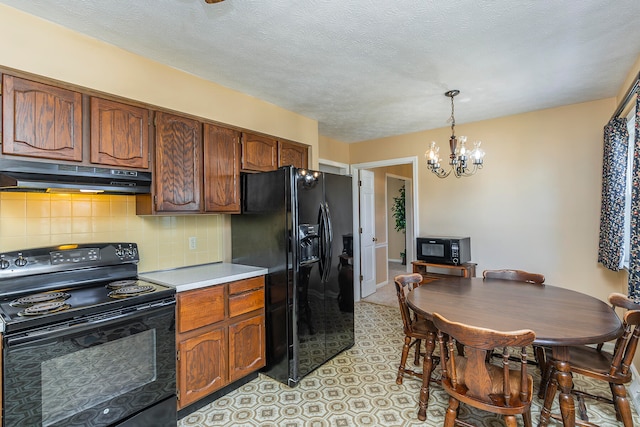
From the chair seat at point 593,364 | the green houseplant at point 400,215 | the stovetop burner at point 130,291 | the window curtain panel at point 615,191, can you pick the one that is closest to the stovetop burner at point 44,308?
the stovetop burner at point 130,291

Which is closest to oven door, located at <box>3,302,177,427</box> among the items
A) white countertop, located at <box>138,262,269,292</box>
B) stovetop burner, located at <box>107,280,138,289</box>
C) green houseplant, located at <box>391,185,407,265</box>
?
white countertop, located at <box>138,262,269,292</box>

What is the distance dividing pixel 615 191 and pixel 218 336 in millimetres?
3598

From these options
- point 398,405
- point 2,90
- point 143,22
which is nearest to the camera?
point 2,90

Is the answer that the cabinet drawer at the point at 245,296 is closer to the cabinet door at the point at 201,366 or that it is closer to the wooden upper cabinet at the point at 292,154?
the cabinet door at the point at 201,366

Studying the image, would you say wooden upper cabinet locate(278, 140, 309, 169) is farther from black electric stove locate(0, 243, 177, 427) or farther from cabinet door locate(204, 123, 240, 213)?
black electric stove locate(0, 243, 177, 427)

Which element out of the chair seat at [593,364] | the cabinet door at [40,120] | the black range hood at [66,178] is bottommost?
the chair seat at [593,364]

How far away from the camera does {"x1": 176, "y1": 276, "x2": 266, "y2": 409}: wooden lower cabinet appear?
2.14 metres

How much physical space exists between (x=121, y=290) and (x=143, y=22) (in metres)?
1.65

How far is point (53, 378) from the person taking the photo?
1.57m

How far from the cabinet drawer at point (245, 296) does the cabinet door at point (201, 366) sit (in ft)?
0.66

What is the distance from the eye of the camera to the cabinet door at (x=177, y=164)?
90.5 inches

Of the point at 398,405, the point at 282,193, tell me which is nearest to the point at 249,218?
the point at 282,193

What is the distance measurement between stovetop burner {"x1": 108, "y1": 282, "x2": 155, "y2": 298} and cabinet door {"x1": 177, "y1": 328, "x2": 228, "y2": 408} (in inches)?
17.5

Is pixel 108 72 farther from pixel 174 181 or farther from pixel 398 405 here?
pixel 398 405
